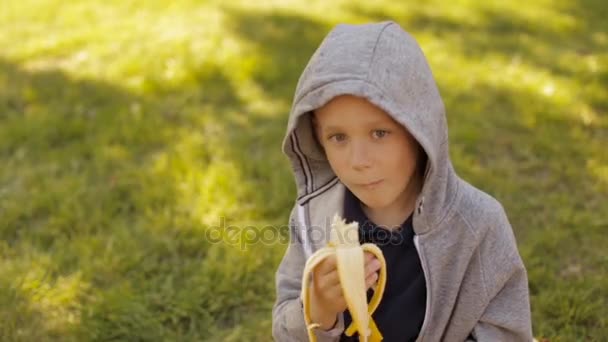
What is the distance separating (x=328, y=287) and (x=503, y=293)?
60 cm

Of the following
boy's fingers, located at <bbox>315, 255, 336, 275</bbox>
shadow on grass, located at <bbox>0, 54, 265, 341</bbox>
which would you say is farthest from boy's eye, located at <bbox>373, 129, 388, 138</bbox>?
shadow on grass, located at <bbox>0, 54, 265, 341</bbox>

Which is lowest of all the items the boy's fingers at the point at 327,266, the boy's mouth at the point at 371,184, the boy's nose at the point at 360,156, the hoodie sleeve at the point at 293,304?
the hoodie sleeve at the point at 293,304

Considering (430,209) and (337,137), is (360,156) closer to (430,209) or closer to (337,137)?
(337,137)

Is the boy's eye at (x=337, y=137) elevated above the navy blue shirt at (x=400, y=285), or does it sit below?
above

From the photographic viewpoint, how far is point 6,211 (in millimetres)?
3783

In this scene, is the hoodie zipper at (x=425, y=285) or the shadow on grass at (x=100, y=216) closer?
the hoodie zipper at (x=425, y=285)

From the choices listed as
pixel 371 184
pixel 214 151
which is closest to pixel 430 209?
pixel 371 184

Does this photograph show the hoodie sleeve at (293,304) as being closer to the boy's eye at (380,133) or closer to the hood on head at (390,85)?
the hood on head at (390,85)

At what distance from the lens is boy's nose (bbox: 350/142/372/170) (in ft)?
6.54

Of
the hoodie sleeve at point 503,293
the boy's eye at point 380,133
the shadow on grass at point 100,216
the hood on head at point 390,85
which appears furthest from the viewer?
the shadow on grass at point 100,216

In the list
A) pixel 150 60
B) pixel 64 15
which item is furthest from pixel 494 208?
pixel 64 15

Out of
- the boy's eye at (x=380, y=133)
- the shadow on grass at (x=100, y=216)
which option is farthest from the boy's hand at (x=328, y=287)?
the shadow on grass at (x=100, y=216)

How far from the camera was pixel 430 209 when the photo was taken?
6.93ft

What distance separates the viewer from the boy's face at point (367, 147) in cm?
198
